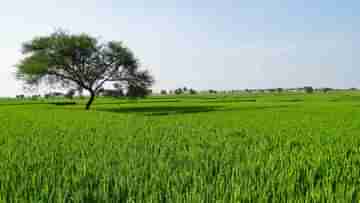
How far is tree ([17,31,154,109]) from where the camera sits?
147 ft

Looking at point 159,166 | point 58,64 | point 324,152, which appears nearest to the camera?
point 159,166

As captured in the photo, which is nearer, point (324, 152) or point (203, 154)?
point (203, 154)

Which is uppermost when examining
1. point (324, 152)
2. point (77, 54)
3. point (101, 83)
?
point (77, 54)

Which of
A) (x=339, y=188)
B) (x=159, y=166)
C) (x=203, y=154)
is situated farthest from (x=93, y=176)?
(x=339, y=188)

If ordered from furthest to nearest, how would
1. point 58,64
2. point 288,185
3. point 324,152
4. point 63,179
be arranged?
point 58,64, point 324,152, point 63,179, point 288,185

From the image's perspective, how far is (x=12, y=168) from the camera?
6137 mm

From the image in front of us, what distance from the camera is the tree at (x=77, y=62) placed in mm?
44750

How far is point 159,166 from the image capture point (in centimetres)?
602

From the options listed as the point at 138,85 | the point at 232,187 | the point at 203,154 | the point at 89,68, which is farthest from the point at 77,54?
the point at 232,187

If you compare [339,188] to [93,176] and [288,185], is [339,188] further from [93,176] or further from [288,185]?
[93,176]

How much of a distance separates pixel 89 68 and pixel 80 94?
428 centimetres

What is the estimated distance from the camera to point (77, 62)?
149ft

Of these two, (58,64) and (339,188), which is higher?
(58,64)

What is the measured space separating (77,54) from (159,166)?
42.5 metres
